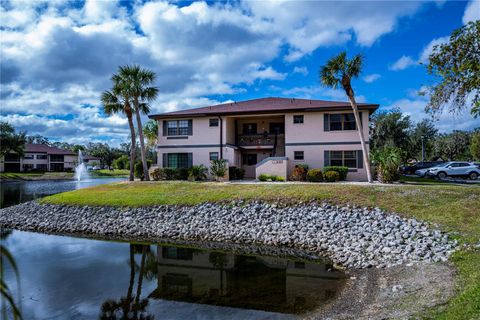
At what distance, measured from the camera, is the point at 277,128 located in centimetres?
3095

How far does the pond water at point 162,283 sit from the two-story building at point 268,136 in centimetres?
1417

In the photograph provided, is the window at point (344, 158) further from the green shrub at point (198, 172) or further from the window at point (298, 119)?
the green shrub at point (198, 172)

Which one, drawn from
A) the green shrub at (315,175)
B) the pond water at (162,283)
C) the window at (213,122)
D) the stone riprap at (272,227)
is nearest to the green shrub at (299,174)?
the green shrub at (315,175)

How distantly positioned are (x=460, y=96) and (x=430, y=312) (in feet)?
17.9

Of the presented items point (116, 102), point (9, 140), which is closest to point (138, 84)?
point (116, 102)

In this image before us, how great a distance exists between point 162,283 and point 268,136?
20.4 metres

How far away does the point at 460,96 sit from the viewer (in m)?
8.64

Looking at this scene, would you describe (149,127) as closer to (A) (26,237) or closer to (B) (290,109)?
(B) (290,109)

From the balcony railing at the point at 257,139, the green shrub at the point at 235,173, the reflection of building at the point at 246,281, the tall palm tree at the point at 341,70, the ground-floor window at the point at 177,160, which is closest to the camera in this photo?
the reflection of building at the point at 246,281

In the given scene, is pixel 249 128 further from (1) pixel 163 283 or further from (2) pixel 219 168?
(1) pixel 163 283

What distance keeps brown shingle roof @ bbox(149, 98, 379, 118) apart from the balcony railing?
2532mm

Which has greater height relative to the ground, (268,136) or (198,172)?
(268,136)

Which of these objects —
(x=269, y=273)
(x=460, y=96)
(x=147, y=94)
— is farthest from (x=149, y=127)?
(x=460, y=96)

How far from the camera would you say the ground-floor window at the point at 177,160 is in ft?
95.5
